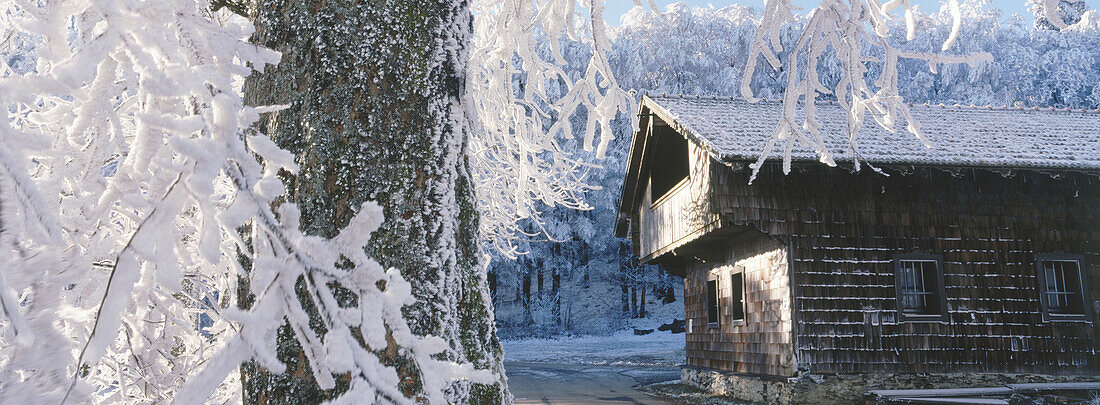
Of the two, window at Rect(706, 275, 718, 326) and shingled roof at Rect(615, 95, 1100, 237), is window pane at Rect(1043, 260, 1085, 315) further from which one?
window at Rect(706, 275, 718, 326)

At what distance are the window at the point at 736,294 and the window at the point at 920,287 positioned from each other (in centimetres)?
287

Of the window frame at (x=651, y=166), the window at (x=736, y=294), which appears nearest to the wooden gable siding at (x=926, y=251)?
the window at (x=736, y=294)

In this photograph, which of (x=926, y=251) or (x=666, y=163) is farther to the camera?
(x=666, y=163)

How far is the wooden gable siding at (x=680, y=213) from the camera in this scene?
1258 centimetres

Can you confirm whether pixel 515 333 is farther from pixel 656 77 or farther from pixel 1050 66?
pixel 1050 66

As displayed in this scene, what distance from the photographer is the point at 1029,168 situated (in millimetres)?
11820

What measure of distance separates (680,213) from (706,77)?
66.1 ft

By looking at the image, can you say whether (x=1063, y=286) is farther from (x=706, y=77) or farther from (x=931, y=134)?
(x=706, y=77)

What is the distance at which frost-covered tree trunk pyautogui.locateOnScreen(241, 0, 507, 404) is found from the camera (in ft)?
7.12

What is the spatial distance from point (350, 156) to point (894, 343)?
465 inches

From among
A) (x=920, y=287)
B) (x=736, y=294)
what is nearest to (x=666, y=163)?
(x=736, y=294)

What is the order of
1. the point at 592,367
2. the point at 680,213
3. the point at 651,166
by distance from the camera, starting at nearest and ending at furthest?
1. the point at 680,213
2. the point at 651,166
3. the point at 592,367

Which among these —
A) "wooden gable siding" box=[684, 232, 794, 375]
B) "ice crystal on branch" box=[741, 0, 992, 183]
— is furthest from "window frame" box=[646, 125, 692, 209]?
"ice crystal on branch" box=[741, 0, 992, 183]

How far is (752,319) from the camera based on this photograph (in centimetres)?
1326
